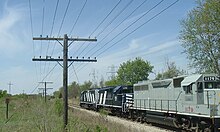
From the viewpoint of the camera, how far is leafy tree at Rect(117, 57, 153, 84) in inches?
3428

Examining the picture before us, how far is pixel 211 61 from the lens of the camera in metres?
33.1

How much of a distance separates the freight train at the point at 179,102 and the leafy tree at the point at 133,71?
55.2 meters

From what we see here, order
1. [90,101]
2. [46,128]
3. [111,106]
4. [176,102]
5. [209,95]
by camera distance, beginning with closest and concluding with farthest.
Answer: [46,128]
[209,95]
[176,102]
[111,106]
[90,101]

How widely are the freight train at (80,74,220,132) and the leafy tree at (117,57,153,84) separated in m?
55.2

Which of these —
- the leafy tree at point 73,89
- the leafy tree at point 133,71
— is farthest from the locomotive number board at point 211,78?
the leafy tree at point 73,89

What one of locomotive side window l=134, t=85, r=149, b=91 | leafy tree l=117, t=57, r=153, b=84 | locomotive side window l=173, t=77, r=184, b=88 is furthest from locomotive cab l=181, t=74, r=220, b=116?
leafy tree l=117, t=57, r=153, b=84

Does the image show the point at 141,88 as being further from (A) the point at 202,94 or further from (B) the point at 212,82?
(B) the point at 212,82

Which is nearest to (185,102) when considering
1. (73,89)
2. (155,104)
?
(155,104)

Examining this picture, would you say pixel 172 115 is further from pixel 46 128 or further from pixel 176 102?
pixel 46 128

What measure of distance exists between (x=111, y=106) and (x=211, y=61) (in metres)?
12.3

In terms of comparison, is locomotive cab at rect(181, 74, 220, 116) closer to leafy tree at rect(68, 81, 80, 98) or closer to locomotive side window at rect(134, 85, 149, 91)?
locomotive side window at rect(134, 85, 149, 91)

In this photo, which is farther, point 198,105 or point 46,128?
point 198,105

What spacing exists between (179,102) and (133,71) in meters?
68.0

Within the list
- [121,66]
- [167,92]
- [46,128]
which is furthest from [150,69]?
[46,128]
